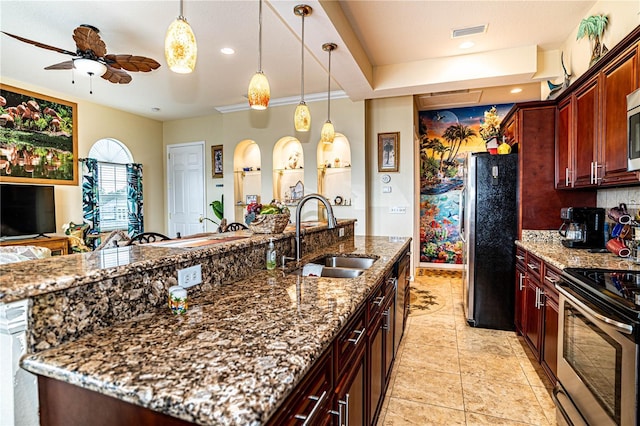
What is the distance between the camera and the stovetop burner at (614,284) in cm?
133

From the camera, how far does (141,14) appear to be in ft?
9.55

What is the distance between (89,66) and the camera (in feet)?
10.1

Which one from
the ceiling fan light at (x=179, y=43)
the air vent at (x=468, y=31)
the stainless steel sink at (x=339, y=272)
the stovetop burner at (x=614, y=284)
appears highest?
the air vent at (x=468, y=31)

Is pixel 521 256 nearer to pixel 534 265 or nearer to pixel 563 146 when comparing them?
pixel 534 265

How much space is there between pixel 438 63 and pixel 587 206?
2209mm

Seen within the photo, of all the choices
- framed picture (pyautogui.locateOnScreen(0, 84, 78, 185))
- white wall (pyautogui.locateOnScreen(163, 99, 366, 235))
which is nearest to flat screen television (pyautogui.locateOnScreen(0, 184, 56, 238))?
framed picture (pyautogui.locateOnScreen(0, 84, 78, 185))

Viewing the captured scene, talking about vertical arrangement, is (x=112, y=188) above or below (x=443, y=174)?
below

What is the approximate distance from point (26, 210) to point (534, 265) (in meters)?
5.92

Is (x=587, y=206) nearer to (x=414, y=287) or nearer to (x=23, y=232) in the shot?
(x=414, y=287)

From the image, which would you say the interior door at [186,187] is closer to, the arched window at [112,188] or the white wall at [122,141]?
the white wall at [122,141]

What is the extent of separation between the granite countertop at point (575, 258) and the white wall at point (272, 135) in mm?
2635

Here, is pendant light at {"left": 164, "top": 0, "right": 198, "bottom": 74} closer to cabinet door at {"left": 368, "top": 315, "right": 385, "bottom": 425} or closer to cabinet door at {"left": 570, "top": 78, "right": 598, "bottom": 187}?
cabinet door at {"left": 368, "top": 315, "right": 385, "bottom": 425}

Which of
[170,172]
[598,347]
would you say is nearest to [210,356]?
[598,347]

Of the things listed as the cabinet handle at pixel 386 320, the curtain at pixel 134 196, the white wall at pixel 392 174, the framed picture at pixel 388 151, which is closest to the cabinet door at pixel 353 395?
the cabinet handle at pixel 386 320
